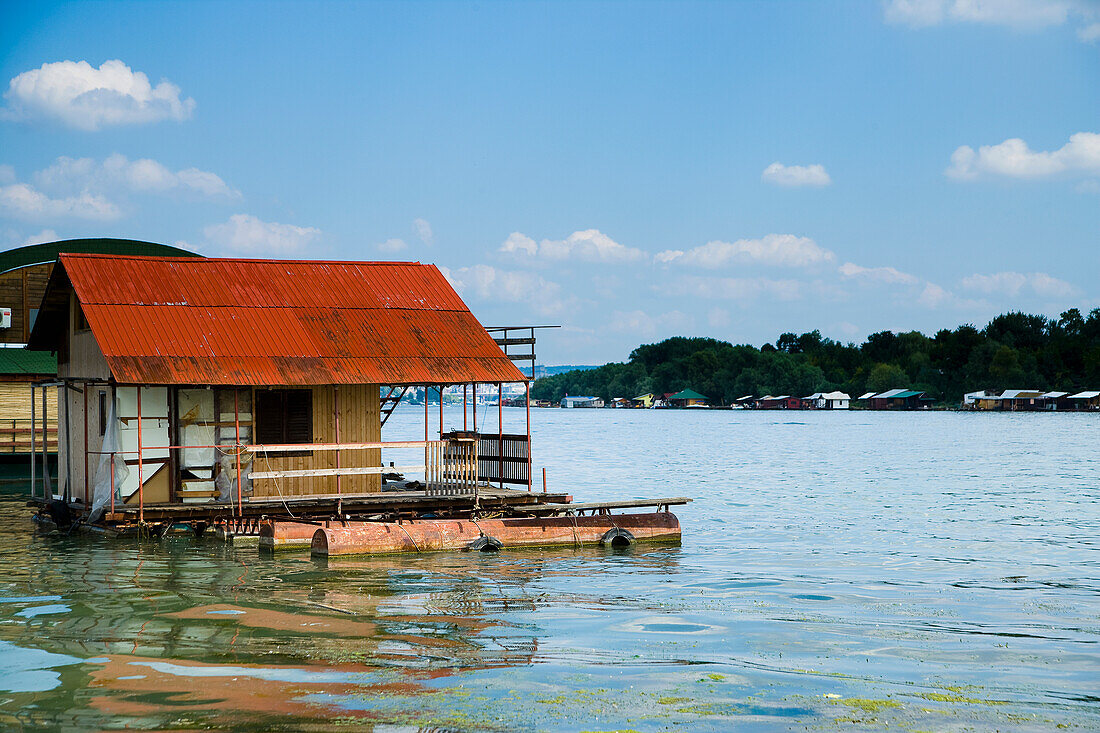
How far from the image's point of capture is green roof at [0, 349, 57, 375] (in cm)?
3444

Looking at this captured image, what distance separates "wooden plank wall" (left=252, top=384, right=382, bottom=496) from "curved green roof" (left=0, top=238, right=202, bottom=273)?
714 inches

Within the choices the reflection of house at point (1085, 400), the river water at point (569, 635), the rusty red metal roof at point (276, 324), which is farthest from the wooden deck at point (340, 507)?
the reflection of house at point (1085, 400)

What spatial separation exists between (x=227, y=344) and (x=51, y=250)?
69.0 ft

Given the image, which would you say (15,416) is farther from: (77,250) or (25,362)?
(77,250)

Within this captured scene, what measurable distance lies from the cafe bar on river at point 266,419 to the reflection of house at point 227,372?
0.04m

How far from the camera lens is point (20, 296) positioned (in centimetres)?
3703

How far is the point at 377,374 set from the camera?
2302cm

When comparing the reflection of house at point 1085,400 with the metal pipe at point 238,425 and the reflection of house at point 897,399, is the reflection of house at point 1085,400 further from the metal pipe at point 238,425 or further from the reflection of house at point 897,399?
the metal pipe at point 238,425

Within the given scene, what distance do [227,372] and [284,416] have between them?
2.11 metres

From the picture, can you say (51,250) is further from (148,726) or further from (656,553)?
(148,726)

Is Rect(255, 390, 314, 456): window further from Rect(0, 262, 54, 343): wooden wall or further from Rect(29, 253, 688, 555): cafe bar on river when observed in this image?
Rect(0, 262, 54, 343): wooden wall

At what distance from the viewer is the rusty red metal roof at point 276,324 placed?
2183cm

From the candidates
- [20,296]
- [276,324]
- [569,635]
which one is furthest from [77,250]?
[569,635]

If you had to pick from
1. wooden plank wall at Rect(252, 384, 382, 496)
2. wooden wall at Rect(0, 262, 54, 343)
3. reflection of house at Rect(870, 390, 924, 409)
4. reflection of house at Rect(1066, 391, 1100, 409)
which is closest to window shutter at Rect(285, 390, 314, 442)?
wooden plank wall at Rect(252, 384, 382, 496)
